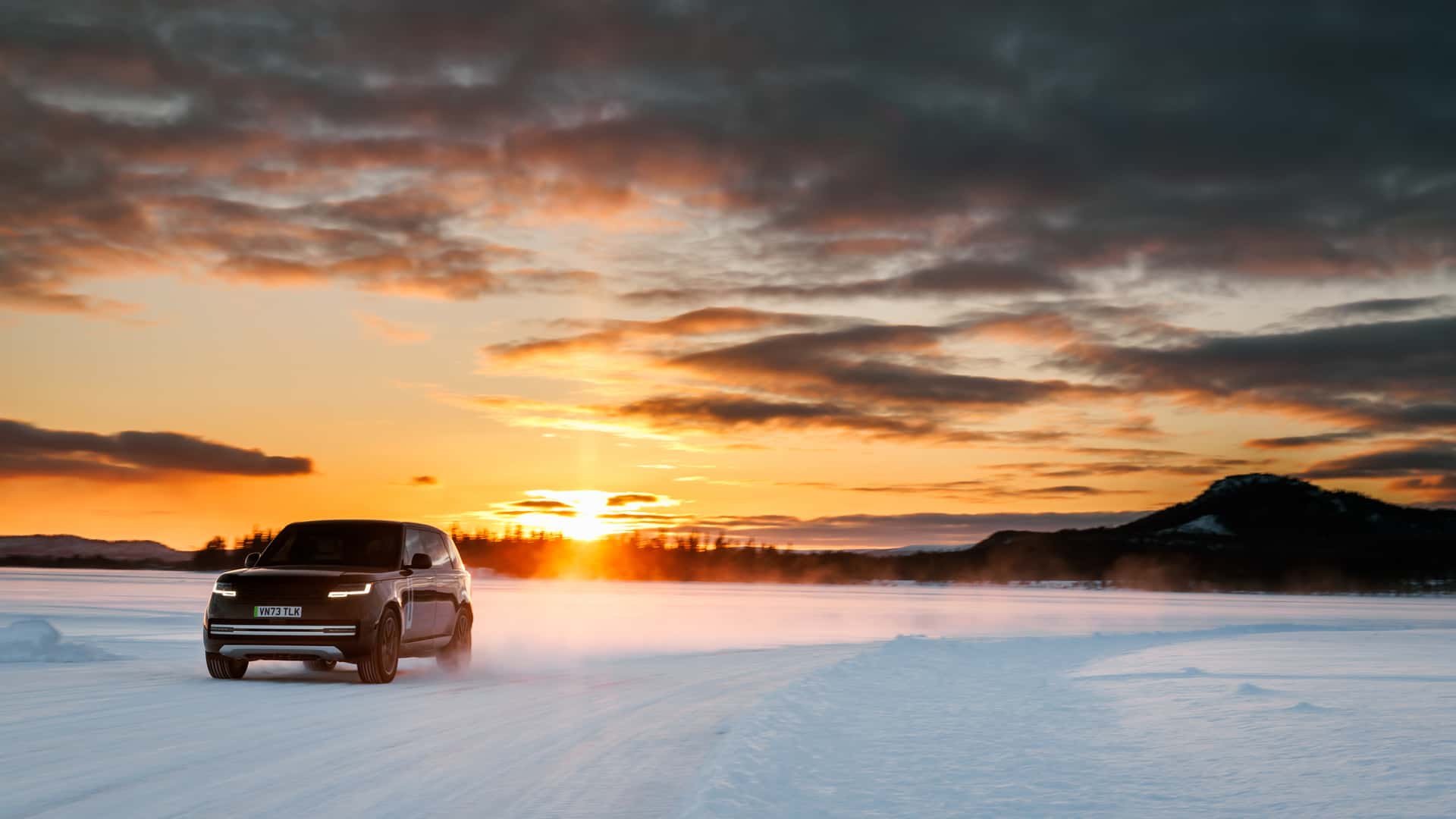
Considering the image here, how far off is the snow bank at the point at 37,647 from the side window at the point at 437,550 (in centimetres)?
583

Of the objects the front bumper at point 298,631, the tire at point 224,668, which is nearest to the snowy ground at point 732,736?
the tire at point 224,668

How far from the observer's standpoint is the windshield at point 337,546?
712 inches

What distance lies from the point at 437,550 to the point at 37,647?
666 centimetres

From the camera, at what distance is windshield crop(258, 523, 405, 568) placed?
18078 millimetres

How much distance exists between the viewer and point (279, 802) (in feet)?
26.4

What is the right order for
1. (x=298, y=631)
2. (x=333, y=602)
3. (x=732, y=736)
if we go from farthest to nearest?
(x=333, y=602) < (x=298, y=631) < (x=732, y=736)

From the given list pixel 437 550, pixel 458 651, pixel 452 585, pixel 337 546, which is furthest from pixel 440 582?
pixel 337 546

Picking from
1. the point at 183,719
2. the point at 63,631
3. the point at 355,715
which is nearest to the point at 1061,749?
the point at 355,715

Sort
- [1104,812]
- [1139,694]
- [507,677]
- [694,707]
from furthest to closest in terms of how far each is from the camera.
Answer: [507,677], [1139,694], [694,707], [1104,812]

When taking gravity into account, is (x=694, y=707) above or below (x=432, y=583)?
below

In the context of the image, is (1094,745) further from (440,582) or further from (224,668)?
(224,668)

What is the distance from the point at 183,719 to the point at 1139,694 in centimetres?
1144

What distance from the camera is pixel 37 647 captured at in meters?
20.1

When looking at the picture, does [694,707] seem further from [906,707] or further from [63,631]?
[63,631]
